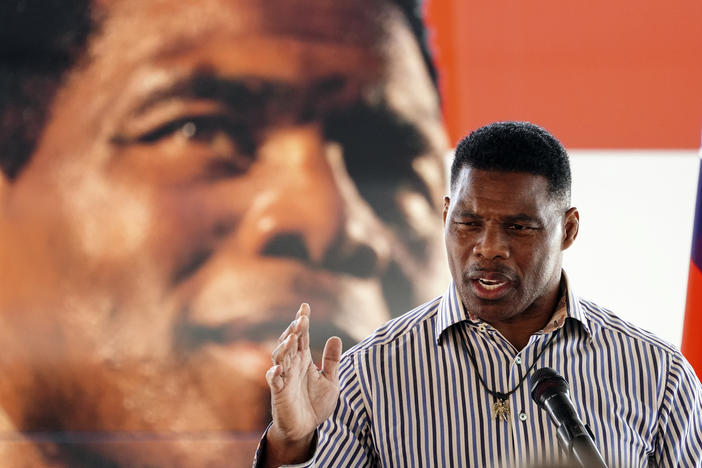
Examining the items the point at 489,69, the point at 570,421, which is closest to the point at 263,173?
the point at 489,69

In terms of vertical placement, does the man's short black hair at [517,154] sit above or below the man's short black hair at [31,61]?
below

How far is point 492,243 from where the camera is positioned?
1561mm

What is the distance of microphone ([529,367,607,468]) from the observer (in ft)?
3.14

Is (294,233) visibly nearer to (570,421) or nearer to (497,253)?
(497,253)

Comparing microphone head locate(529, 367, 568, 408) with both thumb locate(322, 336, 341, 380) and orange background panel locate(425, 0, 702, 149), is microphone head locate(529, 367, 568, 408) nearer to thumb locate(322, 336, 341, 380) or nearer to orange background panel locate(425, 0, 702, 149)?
thumb locate(322, 336, 341, 380)

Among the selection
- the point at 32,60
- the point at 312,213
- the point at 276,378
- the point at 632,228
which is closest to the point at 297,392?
the point at 276,378

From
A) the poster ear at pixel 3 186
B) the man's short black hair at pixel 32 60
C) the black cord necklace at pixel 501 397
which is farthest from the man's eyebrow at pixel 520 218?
the poster ear at pixel 3 186

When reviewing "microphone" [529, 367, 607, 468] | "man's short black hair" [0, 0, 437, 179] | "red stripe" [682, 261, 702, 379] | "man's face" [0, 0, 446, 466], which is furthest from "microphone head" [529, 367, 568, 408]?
"man's short black hair" [0, 0, 437, 179]

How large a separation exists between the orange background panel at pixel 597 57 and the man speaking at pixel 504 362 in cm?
109

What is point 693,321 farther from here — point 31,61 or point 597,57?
point 31,61

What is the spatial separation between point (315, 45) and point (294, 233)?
2.25ft

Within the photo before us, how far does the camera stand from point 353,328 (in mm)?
2723

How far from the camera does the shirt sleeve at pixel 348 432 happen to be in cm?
155

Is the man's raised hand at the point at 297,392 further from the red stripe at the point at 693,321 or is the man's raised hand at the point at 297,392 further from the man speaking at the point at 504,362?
the red stripe at the point at 693,321
